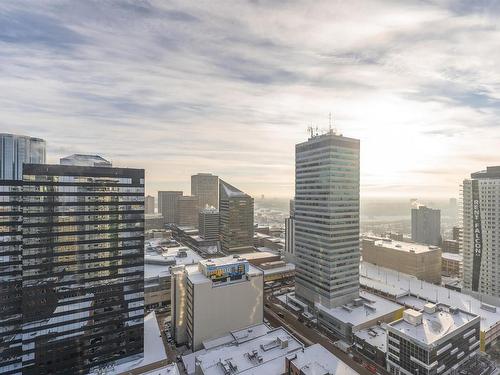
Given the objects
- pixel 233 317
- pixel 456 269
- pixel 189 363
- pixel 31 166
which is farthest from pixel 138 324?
pixel 456 269

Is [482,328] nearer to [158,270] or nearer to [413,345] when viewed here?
[413,345]

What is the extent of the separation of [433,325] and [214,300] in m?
69.9

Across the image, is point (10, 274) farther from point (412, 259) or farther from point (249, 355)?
point (412, 259)

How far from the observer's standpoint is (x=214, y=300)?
96438 millimetres

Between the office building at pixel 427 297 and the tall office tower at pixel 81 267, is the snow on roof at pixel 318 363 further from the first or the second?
the office building at pixel 427 297

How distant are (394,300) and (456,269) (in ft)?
282

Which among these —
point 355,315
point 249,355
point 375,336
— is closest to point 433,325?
point 375,336

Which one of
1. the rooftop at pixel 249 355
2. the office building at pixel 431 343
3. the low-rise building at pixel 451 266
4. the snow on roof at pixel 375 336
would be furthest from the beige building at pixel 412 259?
the rooftop at pixel 249 355

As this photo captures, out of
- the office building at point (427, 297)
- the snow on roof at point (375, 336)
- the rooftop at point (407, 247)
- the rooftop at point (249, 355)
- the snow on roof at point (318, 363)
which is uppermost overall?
the rooftop at point (407, 247)

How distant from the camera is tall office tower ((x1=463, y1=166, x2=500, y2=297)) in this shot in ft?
418

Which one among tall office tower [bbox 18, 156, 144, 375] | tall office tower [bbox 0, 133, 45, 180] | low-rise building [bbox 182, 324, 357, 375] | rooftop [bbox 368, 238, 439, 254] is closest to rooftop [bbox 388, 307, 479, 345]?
low-rise building [bbox 182, 324, 357, 375]

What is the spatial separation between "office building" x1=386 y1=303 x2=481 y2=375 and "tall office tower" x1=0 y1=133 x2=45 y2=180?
16801 centimetres

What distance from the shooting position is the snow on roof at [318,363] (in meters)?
65.6

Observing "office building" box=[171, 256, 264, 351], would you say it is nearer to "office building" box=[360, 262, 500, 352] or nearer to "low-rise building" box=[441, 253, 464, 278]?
"office building" box=[360, 262, 500, 352]
